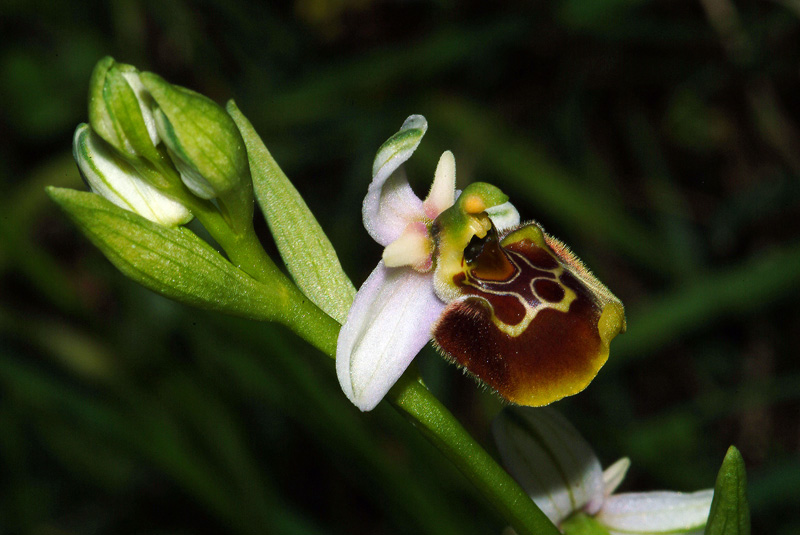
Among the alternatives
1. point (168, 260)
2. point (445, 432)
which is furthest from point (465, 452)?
point (168, 260)

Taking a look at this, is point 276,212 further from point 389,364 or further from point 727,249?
point 727,249

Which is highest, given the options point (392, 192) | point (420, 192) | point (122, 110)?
point (122, 110)

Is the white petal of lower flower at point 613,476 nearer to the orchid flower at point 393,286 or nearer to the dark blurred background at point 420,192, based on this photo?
the orchid flower at point 393,286

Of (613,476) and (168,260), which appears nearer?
(168,260)

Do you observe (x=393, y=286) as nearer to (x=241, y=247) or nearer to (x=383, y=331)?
(x=383, y=331)

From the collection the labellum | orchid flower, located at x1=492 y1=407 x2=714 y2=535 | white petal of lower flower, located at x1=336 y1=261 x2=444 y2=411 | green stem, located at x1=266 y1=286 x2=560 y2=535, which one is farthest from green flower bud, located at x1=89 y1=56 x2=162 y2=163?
orchid flower, located at x1=492 y1=407 x2=714 y2=535

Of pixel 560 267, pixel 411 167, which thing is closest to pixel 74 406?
pixel 411 167

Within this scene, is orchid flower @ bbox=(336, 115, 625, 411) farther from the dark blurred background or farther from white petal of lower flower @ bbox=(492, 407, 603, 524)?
the dark blurred background
